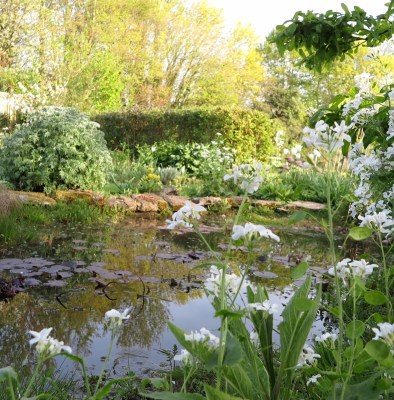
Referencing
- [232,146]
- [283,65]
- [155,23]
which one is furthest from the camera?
[283,65]

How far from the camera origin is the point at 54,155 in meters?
7.61

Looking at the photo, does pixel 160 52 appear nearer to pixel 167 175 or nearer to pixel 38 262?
pixel 167 175

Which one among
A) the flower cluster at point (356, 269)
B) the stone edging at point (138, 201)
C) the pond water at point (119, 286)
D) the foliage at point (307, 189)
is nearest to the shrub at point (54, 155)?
the stone edging at point (138, 201)

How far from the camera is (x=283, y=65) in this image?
101ft

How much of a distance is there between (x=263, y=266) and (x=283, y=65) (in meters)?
27.8

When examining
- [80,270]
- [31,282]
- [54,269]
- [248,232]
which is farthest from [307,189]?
[248,232]

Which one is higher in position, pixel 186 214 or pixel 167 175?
pixel 186 214

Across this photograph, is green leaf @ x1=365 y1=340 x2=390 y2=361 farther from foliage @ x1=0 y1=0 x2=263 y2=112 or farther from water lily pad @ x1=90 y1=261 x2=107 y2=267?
foliage @ x1=0 y1=0 x2=263 y2=112

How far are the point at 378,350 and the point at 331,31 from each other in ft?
8.75

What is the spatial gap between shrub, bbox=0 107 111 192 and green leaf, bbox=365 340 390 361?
6963mm

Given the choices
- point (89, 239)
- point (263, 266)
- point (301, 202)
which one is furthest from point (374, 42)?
point (301, 202)

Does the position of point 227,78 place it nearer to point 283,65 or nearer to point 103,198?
point 283,65

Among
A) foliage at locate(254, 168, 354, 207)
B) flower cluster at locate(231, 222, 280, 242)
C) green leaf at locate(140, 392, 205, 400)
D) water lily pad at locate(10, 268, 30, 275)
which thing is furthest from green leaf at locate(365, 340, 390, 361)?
foliage at locate(254, 168, 354, 207)

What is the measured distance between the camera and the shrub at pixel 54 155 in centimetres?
760
